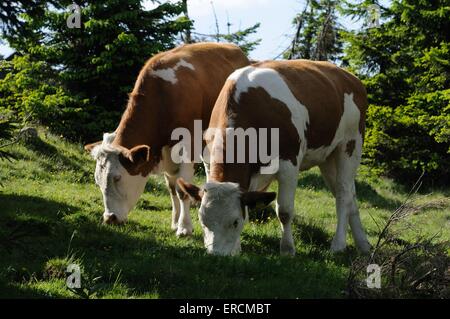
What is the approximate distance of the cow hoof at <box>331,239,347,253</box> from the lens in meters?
8.69

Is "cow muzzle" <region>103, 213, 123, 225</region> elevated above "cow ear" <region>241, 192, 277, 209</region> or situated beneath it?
situated beneath

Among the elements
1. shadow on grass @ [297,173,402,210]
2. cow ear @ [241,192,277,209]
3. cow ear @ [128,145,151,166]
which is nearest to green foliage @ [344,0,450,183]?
shadow on grass @ [297,173,402,210]

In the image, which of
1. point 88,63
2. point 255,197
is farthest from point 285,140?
point 88,63

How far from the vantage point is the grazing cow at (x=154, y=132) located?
9023 millimetres

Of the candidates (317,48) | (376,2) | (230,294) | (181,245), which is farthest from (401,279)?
(317,48)

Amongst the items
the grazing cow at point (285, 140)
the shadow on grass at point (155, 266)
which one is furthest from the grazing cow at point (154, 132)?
the grazing cow at point (285, 140)

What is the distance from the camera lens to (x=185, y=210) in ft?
30.3

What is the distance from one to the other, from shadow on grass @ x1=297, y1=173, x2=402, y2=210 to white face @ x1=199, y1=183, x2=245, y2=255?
305 inches

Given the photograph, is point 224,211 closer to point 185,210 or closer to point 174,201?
point 185,210

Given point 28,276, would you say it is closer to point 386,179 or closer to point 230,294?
point 230,294

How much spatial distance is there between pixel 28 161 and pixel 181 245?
19.7 ft

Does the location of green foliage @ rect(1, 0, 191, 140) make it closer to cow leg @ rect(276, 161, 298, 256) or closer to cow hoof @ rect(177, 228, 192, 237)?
cow hoof @ rect(177, 228, 192, 237)

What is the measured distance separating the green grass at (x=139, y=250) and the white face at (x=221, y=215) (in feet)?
0.62

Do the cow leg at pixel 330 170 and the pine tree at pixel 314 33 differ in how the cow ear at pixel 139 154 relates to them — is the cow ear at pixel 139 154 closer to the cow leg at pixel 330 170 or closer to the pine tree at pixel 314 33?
the cow leg at pixel 330 170
